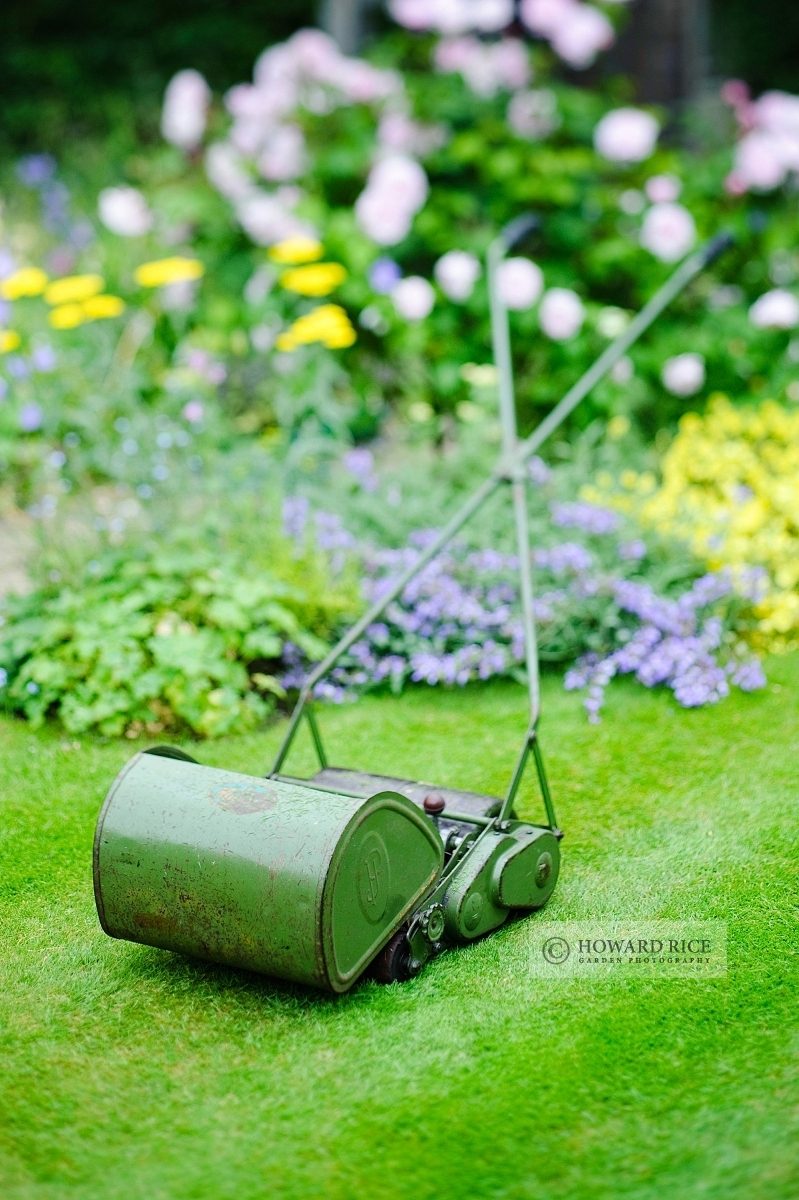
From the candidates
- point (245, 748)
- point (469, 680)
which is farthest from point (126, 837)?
point (469, 680)

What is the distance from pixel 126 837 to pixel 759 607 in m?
2.56

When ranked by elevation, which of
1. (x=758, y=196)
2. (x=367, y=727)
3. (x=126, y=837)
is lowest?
(x=367, y=727)

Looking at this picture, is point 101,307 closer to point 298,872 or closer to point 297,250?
point 297,250

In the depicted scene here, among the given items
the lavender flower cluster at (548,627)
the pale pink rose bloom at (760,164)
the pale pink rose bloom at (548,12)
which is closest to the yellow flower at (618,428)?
the lavender flower cluster at (548,627)

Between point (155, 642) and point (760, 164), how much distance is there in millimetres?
4008

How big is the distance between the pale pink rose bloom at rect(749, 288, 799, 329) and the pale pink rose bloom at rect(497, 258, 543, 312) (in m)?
1.03

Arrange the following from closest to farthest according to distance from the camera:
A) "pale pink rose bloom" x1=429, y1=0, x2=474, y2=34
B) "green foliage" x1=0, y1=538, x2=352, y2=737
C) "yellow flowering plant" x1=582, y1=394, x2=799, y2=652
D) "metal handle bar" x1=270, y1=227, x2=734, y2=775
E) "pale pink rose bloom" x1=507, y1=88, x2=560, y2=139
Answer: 1. "metal handle bar" x1=270, y1=227, x2=734, y2=775
2. "green foliage" x1=0, y1=538, x2=352, y2=737
3. "yellow flowering plant" x1=582, y1=394, x2=799, y2=652
4. "pale pink rose bloom" x1=429, y1=0, x2=474, y2=34
5. "pale pink rose bloom" x1=507, y1=88, x2=560, y2=139

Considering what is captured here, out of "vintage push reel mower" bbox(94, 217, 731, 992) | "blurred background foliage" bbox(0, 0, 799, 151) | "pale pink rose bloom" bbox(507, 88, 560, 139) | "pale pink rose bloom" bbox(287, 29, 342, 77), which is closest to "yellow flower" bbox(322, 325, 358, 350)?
"pale pink rose bloom" bbox(287, 29, 342, 77)

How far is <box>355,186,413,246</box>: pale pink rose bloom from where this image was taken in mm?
5773

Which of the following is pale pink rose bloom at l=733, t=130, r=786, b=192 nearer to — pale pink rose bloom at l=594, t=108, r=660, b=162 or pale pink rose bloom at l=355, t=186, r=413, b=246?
pale pink rose bloom at l=594, t=108, r=660, b=162

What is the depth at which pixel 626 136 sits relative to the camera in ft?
20.2

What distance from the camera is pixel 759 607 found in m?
4.40

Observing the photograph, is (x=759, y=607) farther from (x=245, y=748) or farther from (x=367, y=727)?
(x=245, y=748)

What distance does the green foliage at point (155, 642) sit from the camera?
3779 mm
